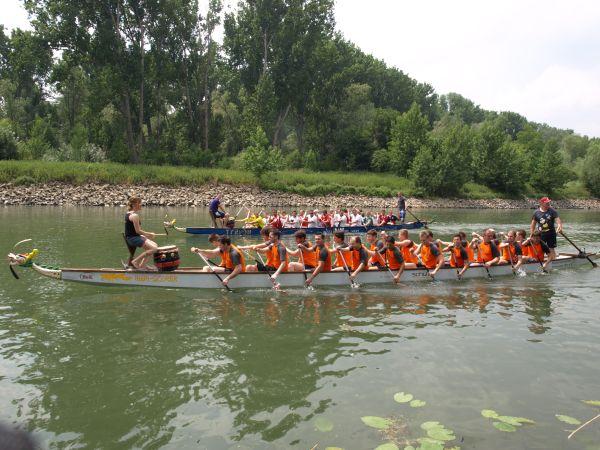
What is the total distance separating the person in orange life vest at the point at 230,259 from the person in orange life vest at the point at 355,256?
10.3 ft

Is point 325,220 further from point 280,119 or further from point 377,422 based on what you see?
point 280,119

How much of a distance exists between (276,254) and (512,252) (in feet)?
27.5

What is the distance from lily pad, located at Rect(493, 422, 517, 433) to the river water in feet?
0.25

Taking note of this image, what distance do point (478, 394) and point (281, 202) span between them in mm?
41845

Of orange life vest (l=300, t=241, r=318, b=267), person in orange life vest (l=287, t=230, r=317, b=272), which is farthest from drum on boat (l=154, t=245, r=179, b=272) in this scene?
orange life vest (l=300, t=241, r=318, b=267)

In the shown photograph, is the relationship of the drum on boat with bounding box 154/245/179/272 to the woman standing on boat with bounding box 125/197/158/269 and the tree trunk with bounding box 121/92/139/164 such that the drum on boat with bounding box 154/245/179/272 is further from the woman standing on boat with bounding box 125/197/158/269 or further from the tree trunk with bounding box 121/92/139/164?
the tree trunk with bounding box 121/92/139/164

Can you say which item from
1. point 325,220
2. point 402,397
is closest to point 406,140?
point 325,220

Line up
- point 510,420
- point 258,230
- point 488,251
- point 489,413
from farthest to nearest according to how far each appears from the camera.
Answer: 1. point 258,230
2. point 488,251
3. point 489,413
4. point 510,420

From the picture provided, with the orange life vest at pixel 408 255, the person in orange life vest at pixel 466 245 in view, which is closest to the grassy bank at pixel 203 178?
the person in orange life vest at pixel 466 245

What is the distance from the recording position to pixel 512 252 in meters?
16.3

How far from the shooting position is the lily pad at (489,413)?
6715 millimetres

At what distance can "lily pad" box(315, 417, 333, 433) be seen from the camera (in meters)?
6.35

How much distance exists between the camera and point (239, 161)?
56.9 meters

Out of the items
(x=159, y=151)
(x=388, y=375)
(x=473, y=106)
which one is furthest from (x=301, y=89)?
(x=473, y=106)
